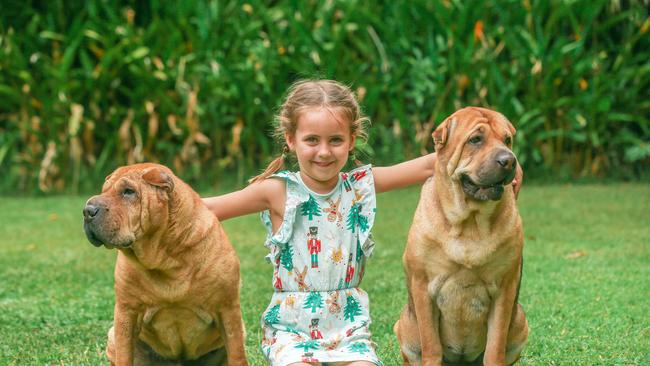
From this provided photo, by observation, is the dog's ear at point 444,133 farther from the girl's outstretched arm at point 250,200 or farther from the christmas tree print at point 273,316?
the christmas tree print at point 273,316

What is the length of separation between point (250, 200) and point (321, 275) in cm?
47

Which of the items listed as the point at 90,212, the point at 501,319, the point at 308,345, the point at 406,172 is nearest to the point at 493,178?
the point at 501,319

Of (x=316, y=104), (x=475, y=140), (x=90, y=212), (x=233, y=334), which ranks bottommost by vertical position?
(x=233, y=334)

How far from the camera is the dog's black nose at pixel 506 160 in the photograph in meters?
3.53

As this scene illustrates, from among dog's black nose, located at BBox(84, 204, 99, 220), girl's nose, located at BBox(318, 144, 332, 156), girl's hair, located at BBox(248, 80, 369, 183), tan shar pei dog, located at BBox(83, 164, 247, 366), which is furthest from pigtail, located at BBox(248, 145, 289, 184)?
dog's black nose, located at BBox(84, 204, 99, 220)

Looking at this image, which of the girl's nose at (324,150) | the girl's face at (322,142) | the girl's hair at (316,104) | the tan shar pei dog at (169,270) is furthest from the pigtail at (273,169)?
the tan shar pei dog at (169,270)

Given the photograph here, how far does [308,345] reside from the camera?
4012 mm

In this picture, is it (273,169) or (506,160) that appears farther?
(273,169)

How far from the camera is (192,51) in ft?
34.9

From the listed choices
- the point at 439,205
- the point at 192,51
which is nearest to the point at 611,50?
the point at 192,51

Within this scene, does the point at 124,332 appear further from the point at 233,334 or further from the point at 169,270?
the point at 233,334

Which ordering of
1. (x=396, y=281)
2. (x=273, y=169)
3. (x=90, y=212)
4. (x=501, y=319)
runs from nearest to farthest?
(x=90, y=212) < (x=501, y=319) < (x=273, y=169) < (x=396, y=281)

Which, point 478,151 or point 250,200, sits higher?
point 478,151

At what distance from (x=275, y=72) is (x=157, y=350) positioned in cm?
673
